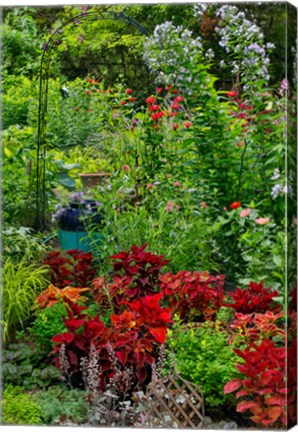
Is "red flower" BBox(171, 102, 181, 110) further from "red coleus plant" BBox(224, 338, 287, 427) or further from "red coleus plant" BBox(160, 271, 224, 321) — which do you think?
"red coleus plant" BBox(224, 338, 287, 427)

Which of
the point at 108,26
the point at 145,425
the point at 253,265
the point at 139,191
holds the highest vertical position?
the point at 108,26

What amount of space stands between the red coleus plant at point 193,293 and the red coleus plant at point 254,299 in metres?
0.10

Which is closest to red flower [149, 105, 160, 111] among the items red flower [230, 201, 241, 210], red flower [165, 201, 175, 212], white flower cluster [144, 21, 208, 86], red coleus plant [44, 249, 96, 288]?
white flower cluster [144, 21, 208, 86]

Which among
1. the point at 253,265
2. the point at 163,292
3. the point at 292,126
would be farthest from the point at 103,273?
the point at 292,126

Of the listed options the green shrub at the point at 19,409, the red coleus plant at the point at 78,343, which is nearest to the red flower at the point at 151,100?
the red coleus plant at the point at 78,343

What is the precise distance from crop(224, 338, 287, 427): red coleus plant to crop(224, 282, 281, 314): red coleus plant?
0.26 m

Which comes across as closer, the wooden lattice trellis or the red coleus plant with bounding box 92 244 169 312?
the wooden lattice trellis

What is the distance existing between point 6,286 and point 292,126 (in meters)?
1.87

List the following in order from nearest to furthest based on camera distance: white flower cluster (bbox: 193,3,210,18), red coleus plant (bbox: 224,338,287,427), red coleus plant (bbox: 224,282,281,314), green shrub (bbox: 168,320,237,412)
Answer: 1. red coleus plant (bbox: 224,338,287,427)
2. green shrub (bbox: 168,320,237,412)
3. red coleus plant (bbox: 224,282,281,314)
4. white flower cluster (bbox: 193,3,210,18)

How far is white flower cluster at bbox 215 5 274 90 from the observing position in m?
5.02

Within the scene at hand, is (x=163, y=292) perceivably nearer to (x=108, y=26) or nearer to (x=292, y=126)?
(x=292, y=126)

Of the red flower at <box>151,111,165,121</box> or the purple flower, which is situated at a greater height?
the purple flower

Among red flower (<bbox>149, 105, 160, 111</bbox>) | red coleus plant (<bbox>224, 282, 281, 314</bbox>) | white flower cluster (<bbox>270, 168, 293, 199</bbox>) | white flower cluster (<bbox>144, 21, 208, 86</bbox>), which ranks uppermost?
white flower cluster (<bbox>144, 21, 208, 86</bbox>)

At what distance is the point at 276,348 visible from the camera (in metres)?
4.86
